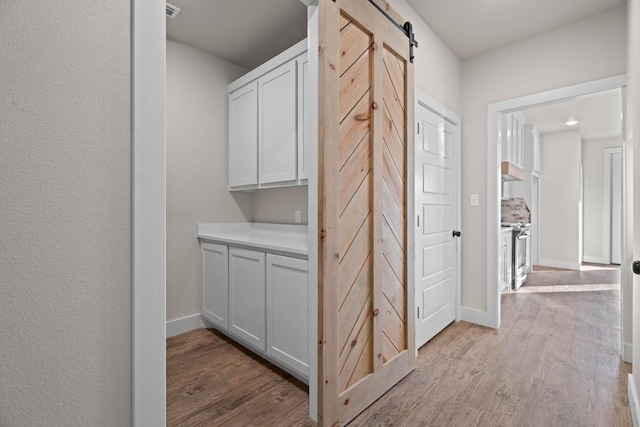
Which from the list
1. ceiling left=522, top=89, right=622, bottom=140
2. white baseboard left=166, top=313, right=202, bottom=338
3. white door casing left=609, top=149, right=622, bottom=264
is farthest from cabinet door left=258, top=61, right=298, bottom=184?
white door casing left=609, top=149, right=622, bottom=264

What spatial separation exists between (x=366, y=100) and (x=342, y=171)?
480 millimetres

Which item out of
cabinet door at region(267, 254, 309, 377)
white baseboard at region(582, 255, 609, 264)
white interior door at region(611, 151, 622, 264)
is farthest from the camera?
white baseboard at region(582, 255, 609, 264)

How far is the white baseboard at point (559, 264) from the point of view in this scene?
19.4ft

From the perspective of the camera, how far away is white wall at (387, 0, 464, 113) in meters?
2.47

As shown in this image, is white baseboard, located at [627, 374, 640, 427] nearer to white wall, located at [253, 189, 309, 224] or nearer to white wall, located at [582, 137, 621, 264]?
white wall, located at [253, 189, 309, 224]

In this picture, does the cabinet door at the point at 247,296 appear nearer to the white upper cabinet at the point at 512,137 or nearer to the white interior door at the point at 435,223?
the white interior door at the point at 435,223

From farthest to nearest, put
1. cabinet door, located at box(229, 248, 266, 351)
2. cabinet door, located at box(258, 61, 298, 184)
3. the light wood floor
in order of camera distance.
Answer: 1. cabinet door, located at box(258, 61, 298, 184)
2. cabinet door, located at box(229, 248, 266, 351)
3. the light wood floor

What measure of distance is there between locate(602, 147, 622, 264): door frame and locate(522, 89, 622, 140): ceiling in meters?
0.45

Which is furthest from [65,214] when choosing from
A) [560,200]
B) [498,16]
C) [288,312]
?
[560,200]

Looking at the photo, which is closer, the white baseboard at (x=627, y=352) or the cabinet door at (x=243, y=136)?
the white baseboard at (x=627, y=352)

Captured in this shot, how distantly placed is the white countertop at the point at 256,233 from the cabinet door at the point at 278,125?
0.51 meters

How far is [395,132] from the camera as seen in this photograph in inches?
80.9

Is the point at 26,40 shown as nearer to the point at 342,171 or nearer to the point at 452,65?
the point at 342,171

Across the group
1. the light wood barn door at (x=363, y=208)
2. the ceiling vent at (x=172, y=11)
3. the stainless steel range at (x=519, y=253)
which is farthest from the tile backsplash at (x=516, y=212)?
the ceiling vent at (x=172, y=11)
